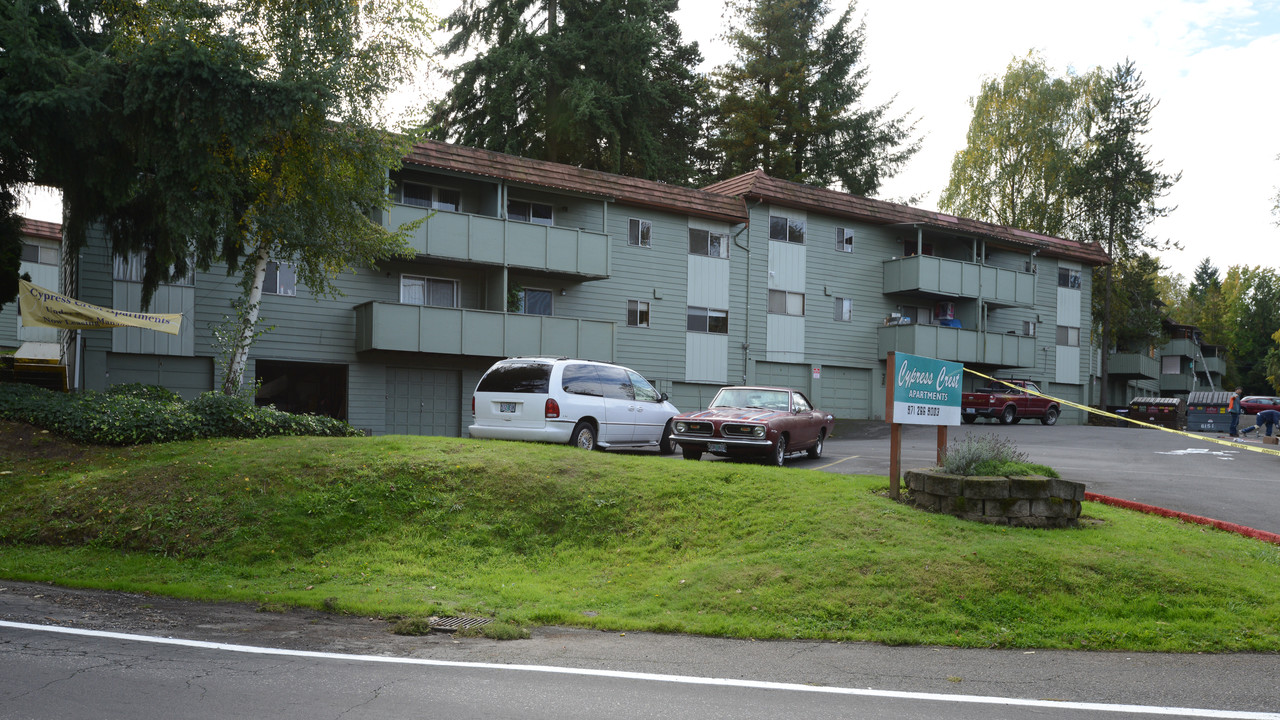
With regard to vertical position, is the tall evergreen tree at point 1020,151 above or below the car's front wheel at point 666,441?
above

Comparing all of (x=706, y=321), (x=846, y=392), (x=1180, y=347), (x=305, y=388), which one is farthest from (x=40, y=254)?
(x=1180, y=347)

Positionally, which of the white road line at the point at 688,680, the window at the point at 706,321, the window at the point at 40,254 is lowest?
the white road line at the point at 688,680

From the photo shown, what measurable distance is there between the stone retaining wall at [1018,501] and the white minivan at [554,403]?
7.59m

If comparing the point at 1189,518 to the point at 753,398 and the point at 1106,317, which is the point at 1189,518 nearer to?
the point at 753,398

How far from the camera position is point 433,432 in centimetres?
2591

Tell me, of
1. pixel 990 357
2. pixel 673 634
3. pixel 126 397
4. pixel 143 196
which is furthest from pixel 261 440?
pixel 990 357

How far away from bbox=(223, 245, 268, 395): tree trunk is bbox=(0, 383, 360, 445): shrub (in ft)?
4.68

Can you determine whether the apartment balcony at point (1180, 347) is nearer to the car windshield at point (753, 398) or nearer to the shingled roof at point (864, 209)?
the shingled roof at point (864, 209)

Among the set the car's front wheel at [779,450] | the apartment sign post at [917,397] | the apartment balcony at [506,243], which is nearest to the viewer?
the apartment sign post at [917,397]

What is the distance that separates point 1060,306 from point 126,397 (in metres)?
37.3

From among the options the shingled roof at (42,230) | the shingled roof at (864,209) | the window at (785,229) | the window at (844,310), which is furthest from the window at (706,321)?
the shingled roof at (42,230)

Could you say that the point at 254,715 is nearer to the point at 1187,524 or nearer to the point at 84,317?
the point at 1187,524

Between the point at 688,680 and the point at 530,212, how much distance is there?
75.9 ft

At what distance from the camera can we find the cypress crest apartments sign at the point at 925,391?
10625mm
